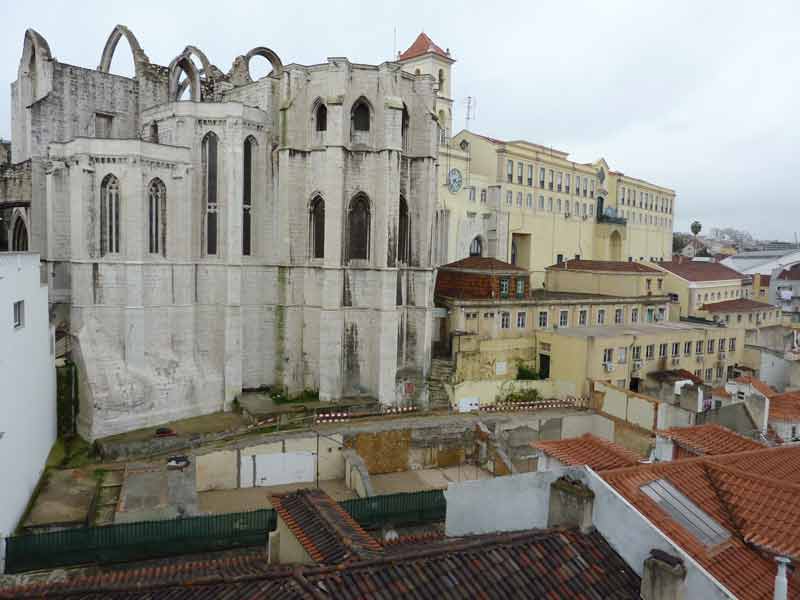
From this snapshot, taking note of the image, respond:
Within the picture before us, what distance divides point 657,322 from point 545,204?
15.4 metres

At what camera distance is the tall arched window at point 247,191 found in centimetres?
3173

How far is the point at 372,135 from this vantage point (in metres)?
32.1

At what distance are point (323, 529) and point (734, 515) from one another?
301 inches

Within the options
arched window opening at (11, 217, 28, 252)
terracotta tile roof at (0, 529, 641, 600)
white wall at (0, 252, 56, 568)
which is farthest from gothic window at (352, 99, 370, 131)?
terracotta tile roof at (0, 529, 641, 600)

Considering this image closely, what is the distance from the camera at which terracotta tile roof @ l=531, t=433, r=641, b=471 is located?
1368 cm

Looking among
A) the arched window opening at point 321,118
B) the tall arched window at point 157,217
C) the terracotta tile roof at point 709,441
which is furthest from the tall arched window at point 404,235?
the terracotta tile roof at point 709,441

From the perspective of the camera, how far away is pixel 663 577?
9.62 metres

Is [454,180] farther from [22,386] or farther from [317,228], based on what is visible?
[22,386]

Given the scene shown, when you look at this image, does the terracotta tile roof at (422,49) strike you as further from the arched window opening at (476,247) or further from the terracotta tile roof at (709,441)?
the terracotta tile roof at (709,441)

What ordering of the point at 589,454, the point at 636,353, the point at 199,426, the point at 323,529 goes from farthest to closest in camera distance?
the point at 636,353 < the point at 199,426 < the point at 589,454 < the point at 323,529

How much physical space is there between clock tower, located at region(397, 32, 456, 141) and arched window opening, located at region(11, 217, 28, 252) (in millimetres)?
32443

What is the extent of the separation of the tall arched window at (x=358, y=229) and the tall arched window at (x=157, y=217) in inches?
349

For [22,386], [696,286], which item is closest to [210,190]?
[22,386]

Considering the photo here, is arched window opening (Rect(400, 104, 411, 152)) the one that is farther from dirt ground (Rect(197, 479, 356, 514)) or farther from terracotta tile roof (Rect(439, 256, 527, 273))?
dirt ground (Rect(197, 479, 356, 514))
